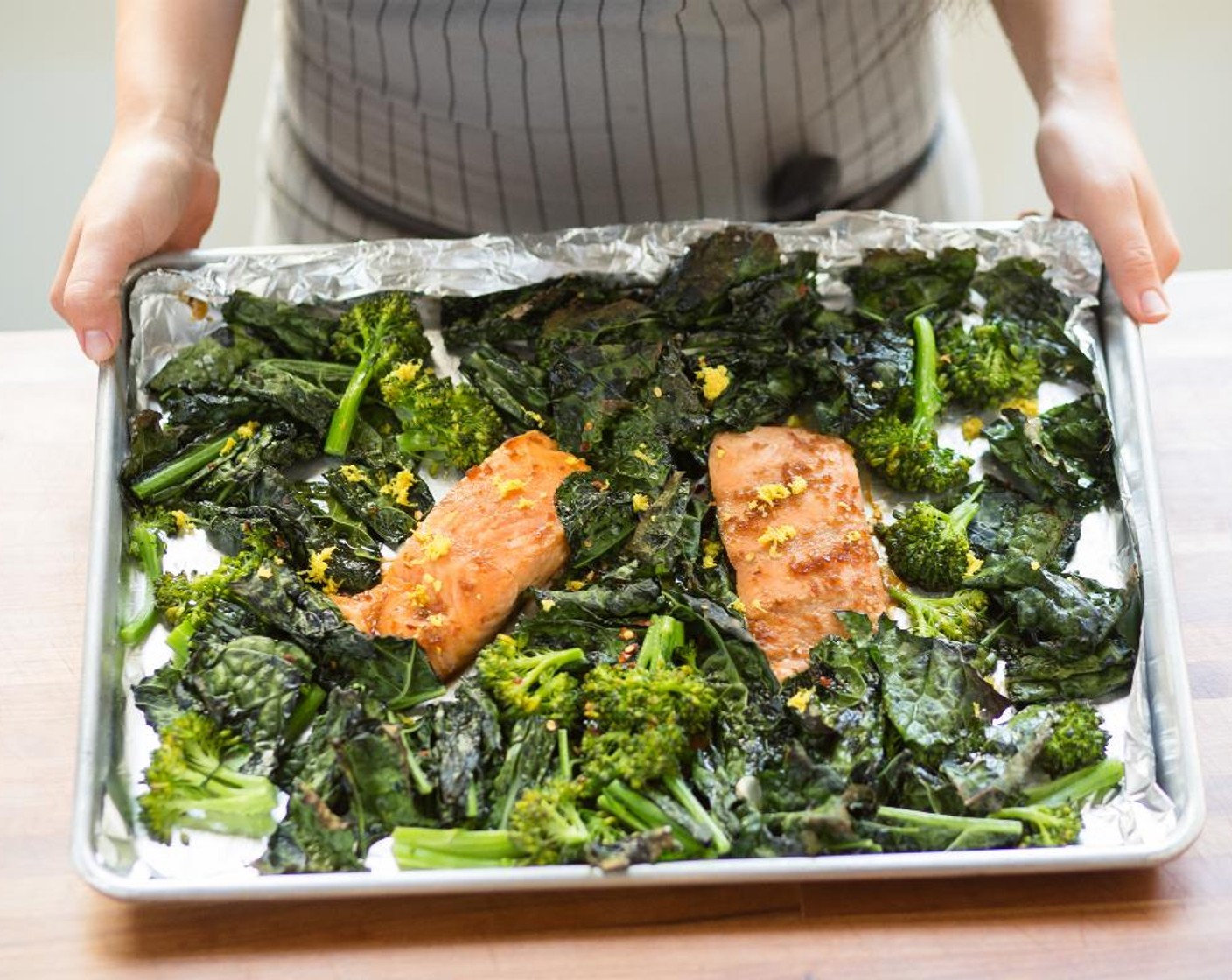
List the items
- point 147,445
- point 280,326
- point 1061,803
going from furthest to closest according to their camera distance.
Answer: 1. point 280,326
2. point 147,445
3. point 1061,803

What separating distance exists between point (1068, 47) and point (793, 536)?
140 cm

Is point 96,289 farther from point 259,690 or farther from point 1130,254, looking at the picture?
point 1130,254

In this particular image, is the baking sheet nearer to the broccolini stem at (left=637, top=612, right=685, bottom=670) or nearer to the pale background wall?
the broccolini stem at (left=637, top=612, right=685, bottom=670)

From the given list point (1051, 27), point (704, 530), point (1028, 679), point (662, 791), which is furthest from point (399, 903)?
point (1051, 27)

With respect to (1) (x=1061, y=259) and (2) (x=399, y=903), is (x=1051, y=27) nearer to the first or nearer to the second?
(1) (x=1061, y=259)

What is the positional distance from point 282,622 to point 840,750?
41.1 inches

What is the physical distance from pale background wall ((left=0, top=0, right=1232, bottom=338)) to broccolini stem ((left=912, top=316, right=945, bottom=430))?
2.54 meters

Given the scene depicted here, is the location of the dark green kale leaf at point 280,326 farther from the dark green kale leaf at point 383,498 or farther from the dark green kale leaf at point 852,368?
the dark green kale leaf at point 852,368

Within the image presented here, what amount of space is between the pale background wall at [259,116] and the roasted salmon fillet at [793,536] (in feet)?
9.49

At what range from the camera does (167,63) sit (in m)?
2.99

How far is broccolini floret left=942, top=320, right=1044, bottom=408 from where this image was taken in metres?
2.91

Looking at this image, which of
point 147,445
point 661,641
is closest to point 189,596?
point 147,445

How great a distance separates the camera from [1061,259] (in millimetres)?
3076

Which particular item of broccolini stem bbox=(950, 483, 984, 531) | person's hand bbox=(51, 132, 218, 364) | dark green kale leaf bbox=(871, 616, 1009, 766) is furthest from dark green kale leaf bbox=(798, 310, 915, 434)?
person's hand bbox=(51, 132, 218, 364)
